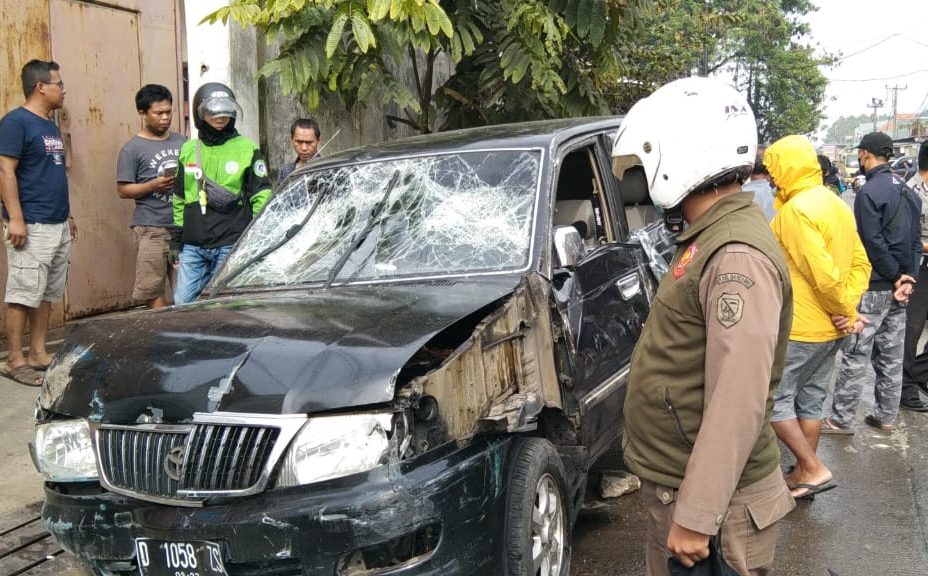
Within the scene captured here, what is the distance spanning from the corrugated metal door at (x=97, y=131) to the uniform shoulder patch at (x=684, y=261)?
19.2 feet

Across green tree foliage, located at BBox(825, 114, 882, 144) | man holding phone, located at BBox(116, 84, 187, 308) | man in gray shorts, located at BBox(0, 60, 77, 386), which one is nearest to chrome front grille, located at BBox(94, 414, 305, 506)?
man in gray shorts, located at BBox(0, 60, 77, 386)

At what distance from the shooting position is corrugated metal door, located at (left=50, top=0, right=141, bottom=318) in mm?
6816

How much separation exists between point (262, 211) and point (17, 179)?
7.84 feet

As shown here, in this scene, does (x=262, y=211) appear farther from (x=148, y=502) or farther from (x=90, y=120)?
(x=90, y=120)

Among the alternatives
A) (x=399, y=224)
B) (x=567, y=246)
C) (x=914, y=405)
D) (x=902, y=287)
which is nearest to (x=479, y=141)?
(x=399, y=224)

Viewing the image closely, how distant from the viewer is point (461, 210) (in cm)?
402

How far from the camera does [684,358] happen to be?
2.10m

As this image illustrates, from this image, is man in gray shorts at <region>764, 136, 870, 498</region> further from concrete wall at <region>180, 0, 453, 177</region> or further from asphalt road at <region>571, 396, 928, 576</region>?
concrete wall at <region>180, 0, 453, 177</region>

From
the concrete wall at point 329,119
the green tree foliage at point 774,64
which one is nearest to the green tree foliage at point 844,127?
the green tree foliage at point 774,64

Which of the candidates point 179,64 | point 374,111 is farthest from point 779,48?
point 179,64

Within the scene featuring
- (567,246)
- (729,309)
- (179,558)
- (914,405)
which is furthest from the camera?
(914,405)

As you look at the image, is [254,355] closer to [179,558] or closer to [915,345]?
[179,558]

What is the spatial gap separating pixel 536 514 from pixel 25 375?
418 cm

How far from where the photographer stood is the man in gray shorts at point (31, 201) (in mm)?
5836
